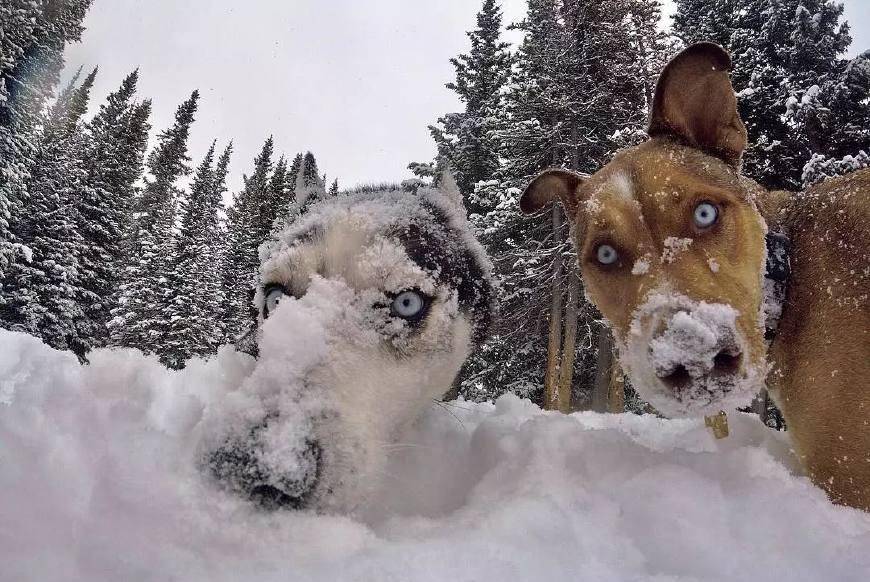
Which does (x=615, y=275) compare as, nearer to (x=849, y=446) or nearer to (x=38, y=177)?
(x=849, y=446)

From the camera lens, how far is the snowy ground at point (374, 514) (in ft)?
5.07

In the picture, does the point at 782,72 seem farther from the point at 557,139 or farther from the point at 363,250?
the point at 363,250

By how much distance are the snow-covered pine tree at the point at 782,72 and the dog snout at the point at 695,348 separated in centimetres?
1481

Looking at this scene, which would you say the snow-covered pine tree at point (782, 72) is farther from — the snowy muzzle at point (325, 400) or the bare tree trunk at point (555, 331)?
the snowy muzzle at point (325, 400)

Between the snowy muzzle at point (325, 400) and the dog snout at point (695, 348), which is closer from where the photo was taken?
the snowy muzzle at point (325, 400)

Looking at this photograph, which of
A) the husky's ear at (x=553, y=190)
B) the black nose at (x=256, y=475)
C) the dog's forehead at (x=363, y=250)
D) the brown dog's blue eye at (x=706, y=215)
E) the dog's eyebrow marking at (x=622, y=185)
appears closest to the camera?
the black nose at (x=256, y=475)

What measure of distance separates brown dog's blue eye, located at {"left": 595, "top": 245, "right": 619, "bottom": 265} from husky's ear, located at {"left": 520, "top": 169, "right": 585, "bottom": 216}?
2.59 feet

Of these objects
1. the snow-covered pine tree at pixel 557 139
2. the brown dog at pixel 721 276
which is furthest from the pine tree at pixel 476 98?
the brown dog at pixel 721 276

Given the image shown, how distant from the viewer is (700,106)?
3.89m

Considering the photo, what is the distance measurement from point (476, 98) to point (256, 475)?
31236 mm

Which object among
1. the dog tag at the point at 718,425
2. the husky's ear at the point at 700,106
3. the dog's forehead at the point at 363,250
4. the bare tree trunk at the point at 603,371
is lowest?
the dog tag at the point at 718,425

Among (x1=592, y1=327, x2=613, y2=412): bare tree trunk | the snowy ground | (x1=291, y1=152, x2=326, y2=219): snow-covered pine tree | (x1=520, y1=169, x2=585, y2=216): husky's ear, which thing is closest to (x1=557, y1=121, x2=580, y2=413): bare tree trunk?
(x1=592, y1=327, x2=613, y2=412): bare tree trunk

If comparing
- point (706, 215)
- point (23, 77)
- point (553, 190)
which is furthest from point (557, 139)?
point (23, 77)

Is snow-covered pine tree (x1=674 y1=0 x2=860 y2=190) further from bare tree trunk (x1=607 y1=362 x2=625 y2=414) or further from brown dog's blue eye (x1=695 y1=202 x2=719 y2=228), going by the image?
brown dog's blue eye (x1=695 y1=202 x2=719 y2=228)
